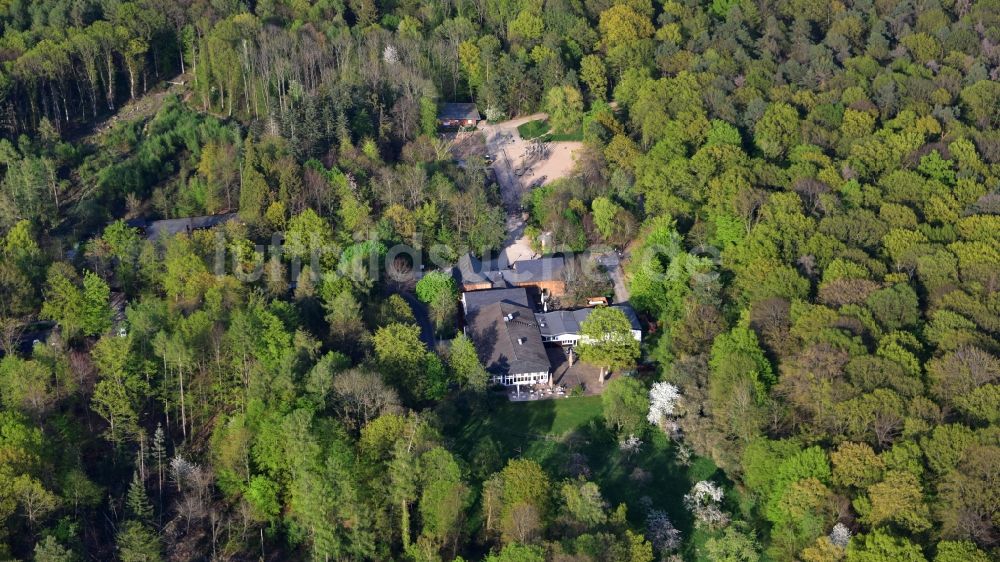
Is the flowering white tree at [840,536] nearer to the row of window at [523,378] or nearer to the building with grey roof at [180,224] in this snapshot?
the row of window at [523,378]

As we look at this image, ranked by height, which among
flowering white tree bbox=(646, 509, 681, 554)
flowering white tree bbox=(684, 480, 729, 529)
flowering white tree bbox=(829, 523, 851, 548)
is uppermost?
flowering white tree bbox=(829, 523, 851, 548)

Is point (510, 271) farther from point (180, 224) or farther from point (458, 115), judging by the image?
point (458, 115)

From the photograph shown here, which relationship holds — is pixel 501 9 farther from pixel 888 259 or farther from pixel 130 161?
pixel 888 259

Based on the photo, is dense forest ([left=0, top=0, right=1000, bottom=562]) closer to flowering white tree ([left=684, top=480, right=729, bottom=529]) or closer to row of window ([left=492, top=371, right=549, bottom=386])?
flowering white tree ([left=684, top=480, right=729, bottom=529])

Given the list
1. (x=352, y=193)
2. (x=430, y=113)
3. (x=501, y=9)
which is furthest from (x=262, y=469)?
(x=501, y=9)

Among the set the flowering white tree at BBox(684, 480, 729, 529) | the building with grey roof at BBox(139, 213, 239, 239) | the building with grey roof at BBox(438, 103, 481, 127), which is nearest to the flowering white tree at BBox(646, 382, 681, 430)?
the flowering white tree at BBox(684, 480, 729, 529)

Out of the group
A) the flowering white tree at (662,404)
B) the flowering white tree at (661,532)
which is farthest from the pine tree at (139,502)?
the flowering white tree at (662,404)
